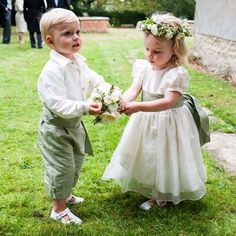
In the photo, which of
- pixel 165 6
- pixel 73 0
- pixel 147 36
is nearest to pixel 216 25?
pixel 147 36

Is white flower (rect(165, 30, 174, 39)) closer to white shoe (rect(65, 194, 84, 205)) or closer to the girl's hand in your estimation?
the girl's hand

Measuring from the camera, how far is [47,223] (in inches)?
117

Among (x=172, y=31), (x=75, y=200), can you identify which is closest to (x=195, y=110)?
(x=172, y=31)

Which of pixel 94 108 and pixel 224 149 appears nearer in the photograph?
pixel 94 108

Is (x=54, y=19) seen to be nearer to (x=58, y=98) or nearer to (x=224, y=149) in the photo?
(x=58, y=98)

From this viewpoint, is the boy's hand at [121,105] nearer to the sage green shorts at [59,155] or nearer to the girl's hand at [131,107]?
the girl's hand at [131,107]

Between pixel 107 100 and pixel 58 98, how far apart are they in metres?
0.31

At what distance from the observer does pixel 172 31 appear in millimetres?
2844

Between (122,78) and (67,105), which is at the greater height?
(67,105)

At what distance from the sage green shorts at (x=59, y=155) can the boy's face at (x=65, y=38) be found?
1.67ft

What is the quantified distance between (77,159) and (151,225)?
0.69 metres

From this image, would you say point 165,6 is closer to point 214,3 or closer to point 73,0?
point 73,0

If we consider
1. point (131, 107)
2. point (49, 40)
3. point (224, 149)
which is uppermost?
point (49, 40)

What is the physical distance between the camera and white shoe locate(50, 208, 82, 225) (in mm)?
2955
